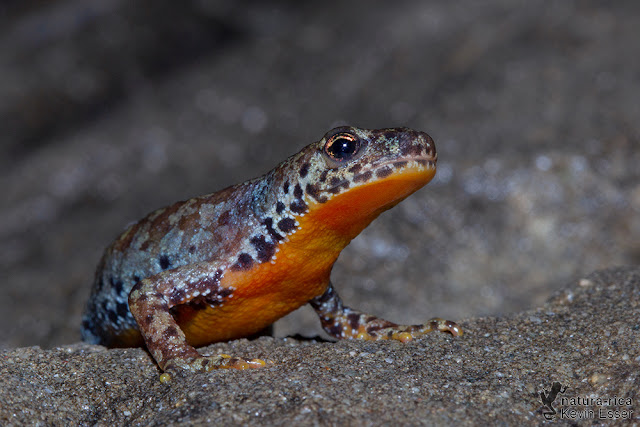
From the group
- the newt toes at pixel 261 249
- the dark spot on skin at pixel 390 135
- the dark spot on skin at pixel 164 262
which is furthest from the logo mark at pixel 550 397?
the dark spot on skin at pixel 164 262

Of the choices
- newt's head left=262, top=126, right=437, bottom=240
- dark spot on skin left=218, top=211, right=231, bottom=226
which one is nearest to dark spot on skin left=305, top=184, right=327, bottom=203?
newt's head left=262, top=126, right=437, bottom=240

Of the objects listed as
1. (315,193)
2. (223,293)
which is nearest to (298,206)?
(315,193)

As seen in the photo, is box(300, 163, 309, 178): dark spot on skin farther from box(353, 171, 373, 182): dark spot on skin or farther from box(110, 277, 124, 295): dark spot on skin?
box(110, 277, 124, 295): dark spot on skin

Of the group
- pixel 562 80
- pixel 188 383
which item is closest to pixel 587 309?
pixel 188 383

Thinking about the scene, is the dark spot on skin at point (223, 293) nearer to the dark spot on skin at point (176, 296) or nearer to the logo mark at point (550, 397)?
the dark spot on skin at point (176, 296)

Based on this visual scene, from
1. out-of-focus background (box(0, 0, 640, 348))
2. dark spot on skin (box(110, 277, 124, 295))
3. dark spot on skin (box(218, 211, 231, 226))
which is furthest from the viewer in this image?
out-of-focus background (box(0, 0, 640, 348))

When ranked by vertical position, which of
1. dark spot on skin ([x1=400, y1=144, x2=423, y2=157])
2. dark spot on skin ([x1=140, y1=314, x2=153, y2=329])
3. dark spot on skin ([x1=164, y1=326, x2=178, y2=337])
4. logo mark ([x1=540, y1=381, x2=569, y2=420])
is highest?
dark spot on skin ([x1=400, y1=144, x2=423, y2=157])

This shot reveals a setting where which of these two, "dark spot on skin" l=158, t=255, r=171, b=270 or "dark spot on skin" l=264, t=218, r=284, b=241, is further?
"dark spot on skin" l=158, t=255, r=171, b=270
